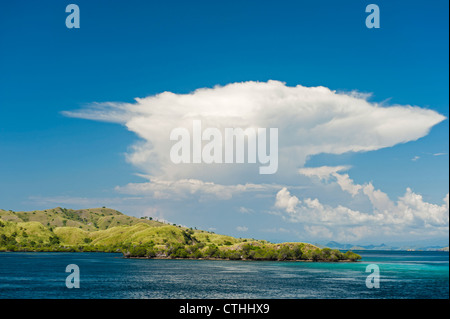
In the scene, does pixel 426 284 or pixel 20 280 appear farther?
pixel 426 284
